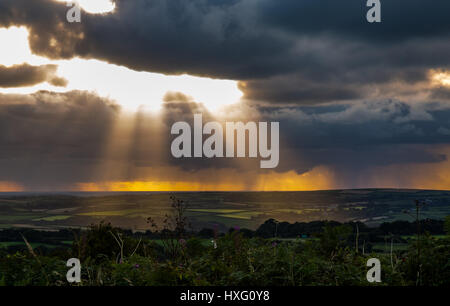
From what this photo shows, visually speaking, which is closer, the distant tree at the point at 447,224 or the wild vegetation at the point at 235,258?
the wild vegetation at the point at 235,258

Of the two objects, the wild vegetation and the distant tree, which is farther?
the distant tree

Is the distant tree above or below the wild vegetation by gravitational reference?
above

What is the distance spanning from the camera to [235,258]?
390 inches

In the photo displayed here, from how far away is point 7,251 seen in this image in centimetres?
1014

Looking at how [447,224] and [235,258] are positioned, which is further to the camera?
[235,258]

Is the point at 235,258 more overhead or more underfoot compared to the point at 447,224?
more underfoot

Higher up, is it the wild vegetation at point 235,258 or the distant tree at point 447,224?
the distant tree at point 447,224

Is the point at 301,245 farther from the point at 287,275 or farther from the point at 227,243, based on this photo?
the point at 287,275

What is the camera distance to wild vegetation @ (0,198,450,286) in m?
8.41

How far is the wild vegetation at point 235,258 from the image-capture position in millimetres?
8406

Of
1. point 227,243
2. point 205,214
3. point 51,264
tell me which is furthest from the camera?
point 205,214
